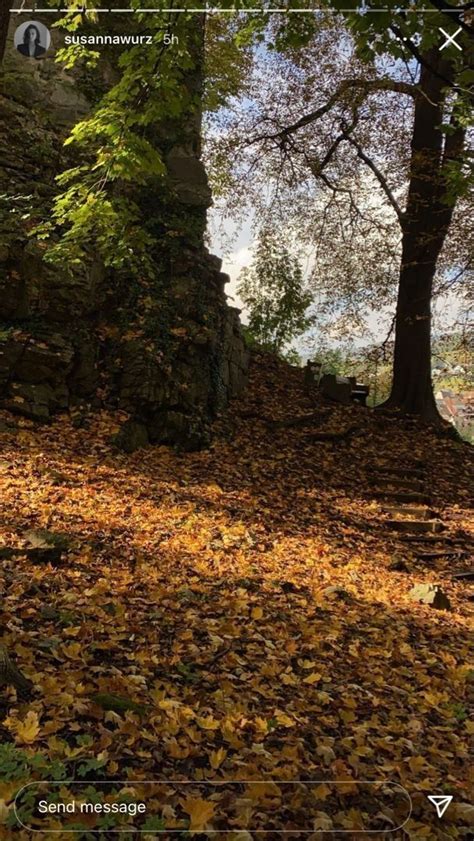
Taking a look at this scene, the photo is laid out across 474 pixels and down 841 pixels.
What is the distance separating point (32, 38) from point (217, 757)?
584 inches

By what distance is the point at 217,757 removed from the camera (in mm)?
2934

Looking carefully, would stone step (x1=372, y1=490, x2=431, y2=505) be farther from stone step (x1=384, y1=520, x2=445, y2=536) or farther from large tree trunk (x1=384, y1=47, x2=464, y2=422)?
large tree trunk (x1=384, y1=47, x2=464, y2=422)

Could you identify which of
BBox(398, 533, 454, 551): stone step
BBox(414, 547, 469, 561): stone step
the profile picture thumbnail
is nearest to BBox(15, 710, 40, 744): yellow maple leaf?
BBox(414, 547, 469, 561): stone step

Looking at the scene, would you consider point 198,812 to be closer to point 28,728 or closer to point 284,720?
point 28,728

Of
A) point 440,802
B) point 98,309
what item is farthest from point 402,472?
point 440,802

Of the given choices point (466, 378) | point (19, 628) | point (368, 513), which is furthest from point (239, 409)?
point (19, 628)

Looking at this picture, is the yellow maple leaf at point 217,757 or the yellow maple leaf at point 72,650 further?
the yellow maple leaf at point 72,650

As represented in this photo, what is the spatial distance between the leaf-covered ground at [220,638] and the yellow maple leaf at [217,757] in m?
0.02

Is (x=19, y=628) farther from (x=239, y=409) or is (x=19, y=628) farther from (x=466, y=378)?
(x=466, y=378)

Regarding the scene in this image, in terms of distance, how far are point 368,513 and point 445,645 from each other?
3.94 m

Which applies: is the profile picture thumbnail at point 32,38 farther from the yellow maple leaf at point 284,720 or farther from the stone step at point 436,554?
the yellow maple leaf at point 284,720

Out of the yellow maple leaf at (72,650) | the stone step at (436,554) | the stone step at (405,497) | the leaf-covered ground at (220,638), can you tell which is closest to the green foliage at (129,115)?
the leaf-covered ground at (220,638)

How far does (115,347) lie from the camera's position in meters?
9.89

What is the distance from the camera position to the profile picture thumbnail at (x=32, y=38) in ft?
40.0
